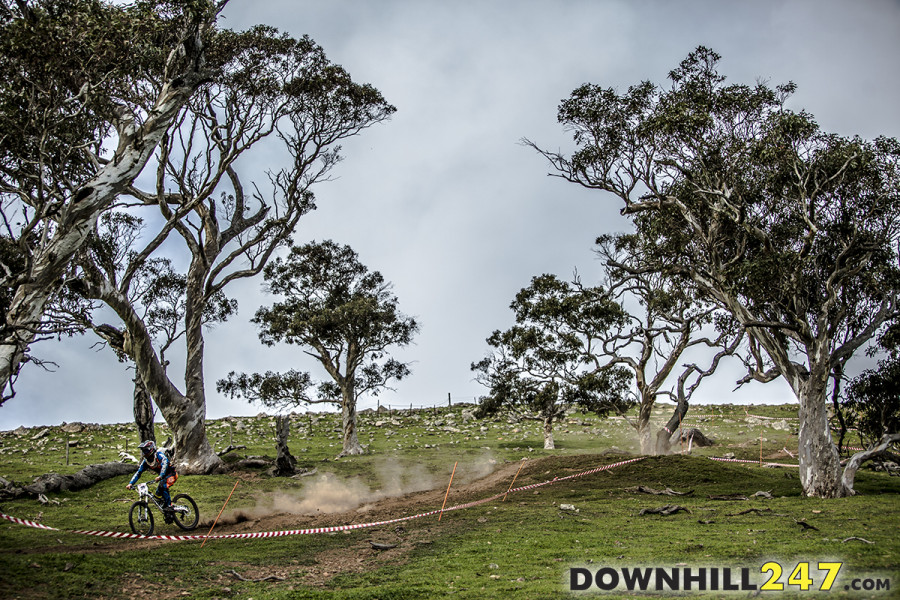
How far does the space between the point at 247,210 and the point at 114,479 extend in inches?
570

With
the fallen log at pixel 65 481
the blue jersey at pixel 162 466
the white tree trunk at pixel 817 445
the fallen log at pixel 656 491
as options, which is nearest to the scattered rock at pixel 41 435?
Result: the fallen log at pixel 65 481

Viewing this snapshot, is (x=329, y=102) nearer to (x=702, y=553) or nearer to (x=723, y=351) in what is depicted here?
(x=723, y=351)

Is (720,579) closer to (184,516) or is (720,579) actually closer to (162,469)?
(162,469)

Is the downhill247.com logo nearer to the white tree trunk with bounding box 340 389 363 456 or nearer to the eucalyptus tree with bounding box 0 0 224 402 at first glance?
the eucalyptus tree with bounding box 0 0 224 402

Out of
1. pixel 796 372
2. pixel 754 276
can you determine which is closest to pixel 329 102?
pixel 754 276

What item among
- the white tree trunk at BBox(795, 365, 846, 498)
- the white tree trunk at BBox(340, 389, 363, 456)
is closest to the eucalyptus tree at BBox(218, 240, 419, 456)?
the white tree trunk at BBox(340, 389, 363, 456)

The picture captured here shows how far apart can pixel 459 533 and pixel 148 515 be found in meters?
8.39

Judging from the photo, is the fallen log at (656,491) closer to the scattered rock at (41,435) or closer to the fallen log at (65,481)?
the fallen log at (65,481)

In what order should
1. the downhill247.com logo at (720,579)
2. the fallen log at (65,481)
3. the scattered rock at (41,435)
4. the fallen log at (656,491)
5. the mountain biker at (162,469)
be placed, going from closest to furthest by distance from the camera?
the downhill247.com logo at (720,579), the mountain biker at (162,469), the fallen log at (656,491), the fallen log at (65,481), the scattered rock at (41,435)

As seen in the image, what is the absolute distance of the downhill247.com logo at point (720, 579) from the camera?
943 cm

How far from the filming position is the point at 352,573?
12406 millimetres

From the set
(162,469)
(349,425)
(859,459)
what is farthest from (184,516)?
(349,425)

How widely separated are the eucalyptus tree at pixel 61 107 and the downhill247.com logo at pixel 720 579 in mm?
12389

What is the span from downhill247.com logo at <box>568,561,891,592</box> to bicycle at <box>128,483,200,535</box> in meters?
11.5
